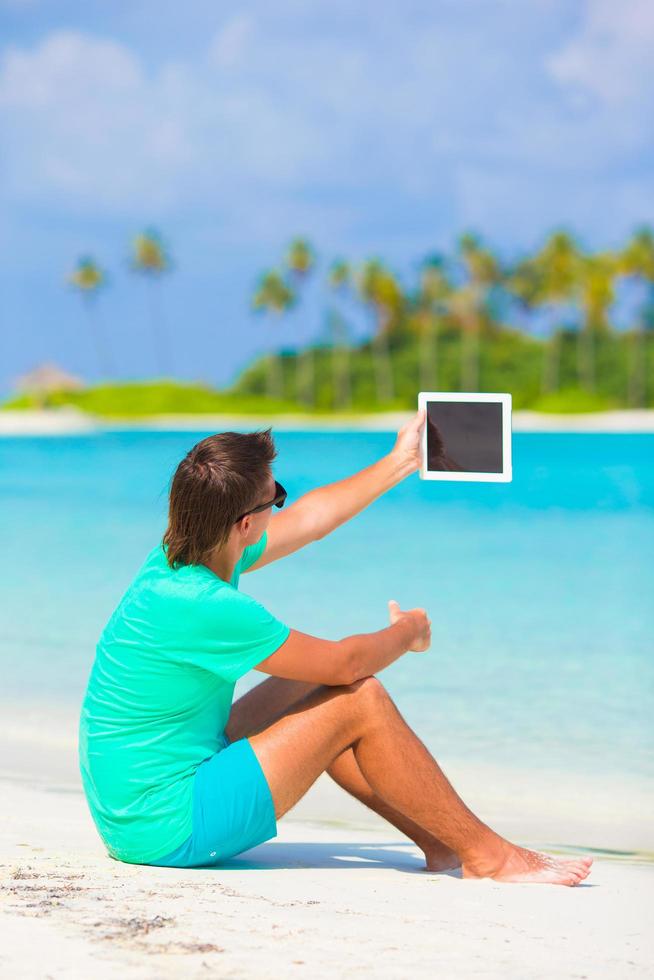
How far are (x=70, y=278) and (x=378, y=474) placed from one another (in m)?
76.2

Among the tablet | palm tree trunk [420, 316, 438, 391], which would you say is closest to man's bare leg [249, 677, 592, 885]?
the tablet

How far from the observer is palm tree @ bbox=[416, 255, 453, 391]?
67062mm

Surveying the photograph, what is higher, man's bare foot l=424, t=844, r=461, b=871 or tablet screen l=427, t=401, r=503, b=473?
tablet screen l=427, t=401, r=503, b=473

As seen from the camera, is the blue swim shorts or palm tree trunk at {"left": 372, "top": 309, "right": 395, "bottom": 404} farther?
palm tree trunk at {"left": 372, "top": 309, "right": 395, "bottom": 404}

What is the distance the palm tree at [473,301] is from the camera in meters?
64.4

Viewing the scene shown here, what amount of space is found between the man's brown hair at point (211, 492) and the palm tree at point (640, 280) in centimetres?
6018

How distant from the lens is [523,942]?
2723mm

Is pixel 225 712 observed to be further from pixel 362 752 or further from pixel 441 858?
pixel 441 858

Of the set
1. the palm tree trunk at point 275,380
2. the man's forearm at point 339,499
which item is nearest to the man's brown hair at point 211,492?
the man's forearm at point 339,499

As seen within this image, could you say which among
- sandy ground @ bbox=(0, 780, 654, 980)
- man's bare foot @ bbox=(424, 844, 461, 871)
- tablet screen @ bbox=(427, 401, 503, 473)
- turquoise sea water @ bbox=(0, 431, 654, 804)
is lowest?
turquoise sea water @ bbox=(0, 431, 654, 804)

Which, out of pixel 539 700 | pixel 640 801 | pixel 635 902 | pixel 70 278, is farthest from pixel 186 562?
pixel 70 278

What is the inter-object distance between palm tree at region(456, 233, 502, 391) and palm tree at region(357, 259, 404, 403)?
3.05m

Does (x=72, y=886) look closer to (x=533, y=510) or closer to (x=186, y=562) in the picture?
(x=186, y=562)

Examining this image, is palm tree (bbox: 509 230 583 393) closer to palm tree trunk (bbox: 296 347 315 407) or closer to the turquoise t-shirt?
palm tree trunk (bbox: 296 347 315 407)
